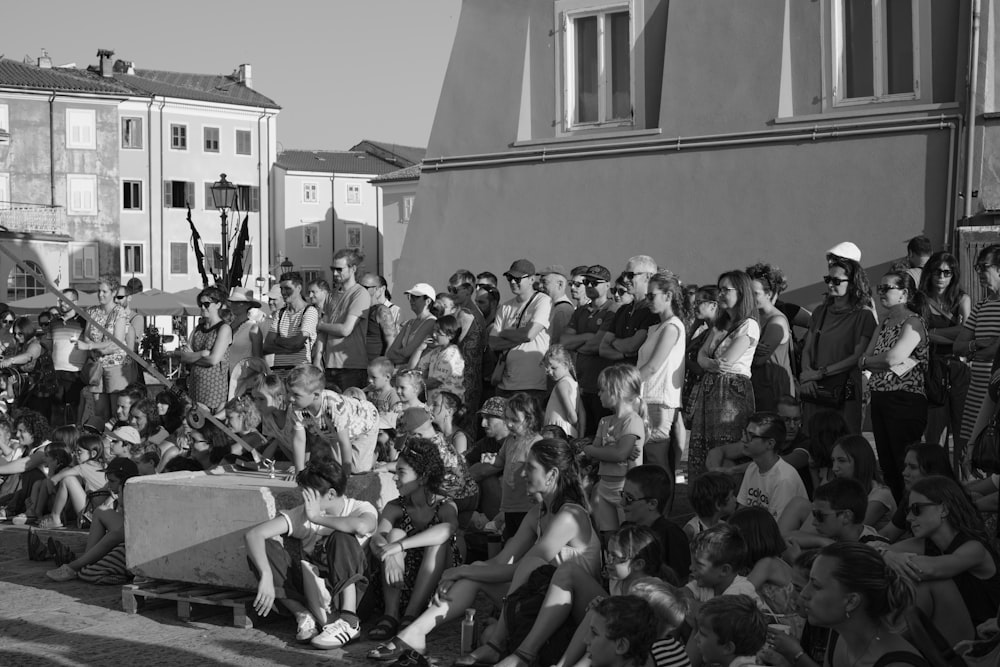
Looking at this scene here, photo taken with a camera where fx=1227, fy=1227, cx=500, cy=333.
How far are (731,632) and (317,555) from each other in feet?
11.3

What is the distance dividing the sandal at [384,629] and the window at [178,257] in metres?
54.0

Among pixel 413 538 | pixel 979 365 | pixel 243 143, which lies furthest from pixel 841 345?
pixel 243 143

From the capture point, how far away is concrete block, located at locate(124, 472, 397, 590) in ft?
26.4

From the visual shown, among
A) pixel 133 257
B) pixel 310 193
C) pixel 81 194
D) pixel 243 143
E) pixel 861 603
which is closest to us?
pixel 861 603

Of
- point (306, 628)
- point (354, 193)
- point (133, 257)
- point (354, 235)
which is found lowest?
point (306, 628)

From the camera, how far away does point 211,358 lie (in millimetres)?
12047

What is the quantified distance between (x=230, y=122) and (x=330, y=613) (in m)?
57.1

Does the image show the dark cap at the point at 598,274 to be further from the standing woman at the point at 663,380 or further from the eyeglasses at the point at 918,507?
the eyeglasses at the point at 918,507

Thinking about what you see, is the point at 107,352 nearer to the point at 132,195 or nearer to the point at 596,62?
the point at 596,62

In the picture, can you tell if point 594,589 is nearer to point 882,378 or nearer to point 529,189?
point 882,378

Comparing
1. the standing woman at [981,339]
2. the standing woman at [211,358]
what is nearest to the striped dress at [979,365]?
the standing woman at [981,339]

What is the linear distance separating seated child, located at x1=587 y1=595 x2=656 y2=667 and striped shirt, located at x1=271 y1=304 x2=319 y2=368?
6885mm

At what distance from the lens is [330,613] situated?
7.54 metres

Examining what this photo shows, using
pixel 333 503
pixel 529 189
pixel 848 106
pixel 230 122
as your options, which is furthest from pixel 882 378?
pixel 230 122
